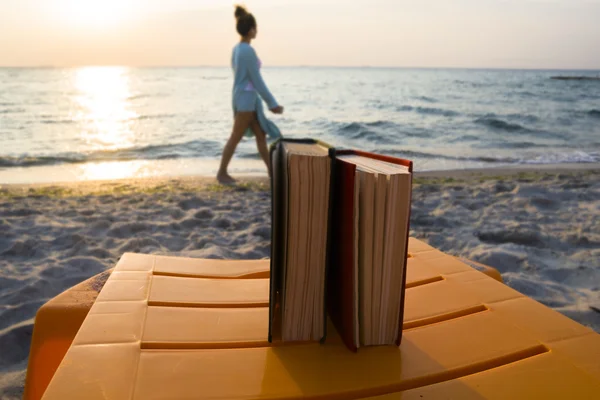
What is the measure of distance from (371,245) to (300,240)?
0.14 meters

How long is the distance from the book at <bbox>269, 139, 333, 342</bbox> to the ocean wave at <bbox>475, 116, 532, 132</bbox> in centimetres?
1345

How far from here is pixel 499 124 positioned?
45.6ft

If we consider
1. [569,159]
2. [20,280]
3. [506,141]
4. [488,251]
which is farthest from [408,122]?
[20,280]

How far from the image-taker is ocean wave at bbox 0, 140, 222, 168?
26.0 ft

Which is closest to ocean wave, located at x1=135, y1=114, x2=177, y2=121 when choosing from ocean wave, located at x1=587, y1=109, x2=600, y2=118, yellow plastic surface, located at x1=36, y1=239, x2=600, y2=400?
ocean wave, located at x1=587, y1=109, x2=600, y2=118

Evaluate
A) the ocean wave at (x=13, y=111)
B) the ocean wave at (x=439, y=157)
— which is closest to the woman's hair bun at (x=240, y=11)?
the ocean wave at (x=439, y=157)

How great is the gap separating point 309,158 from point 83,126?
13230 mm

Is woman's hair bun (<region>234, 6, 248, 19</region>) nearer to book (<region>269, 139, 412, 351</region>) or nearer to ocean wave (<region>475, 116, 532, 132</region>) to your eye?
book (<region>269, 139, 412, 351</region>)

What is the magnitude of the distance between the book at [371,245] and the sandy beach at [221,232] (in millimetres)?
1473

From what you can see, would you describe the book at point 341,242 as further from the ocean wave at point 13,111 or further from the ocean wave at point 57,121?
the ocean wave at point 13,111

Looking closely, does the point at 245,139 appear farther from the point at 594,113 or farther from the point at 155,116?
the point at 594,113

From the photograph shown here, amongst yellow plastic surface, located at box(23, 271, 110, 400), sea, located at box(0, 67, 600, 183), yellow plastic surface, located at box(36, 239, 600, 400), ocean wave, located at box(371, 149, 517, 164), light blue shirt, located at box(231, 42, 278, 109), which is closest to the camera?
yellow plastic surface, located at box(36, 239, 600, 400)

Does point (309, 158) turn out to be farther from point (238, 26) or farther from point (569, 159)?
point (569, 159)

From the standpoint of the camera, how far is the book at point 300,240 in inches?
38.4
